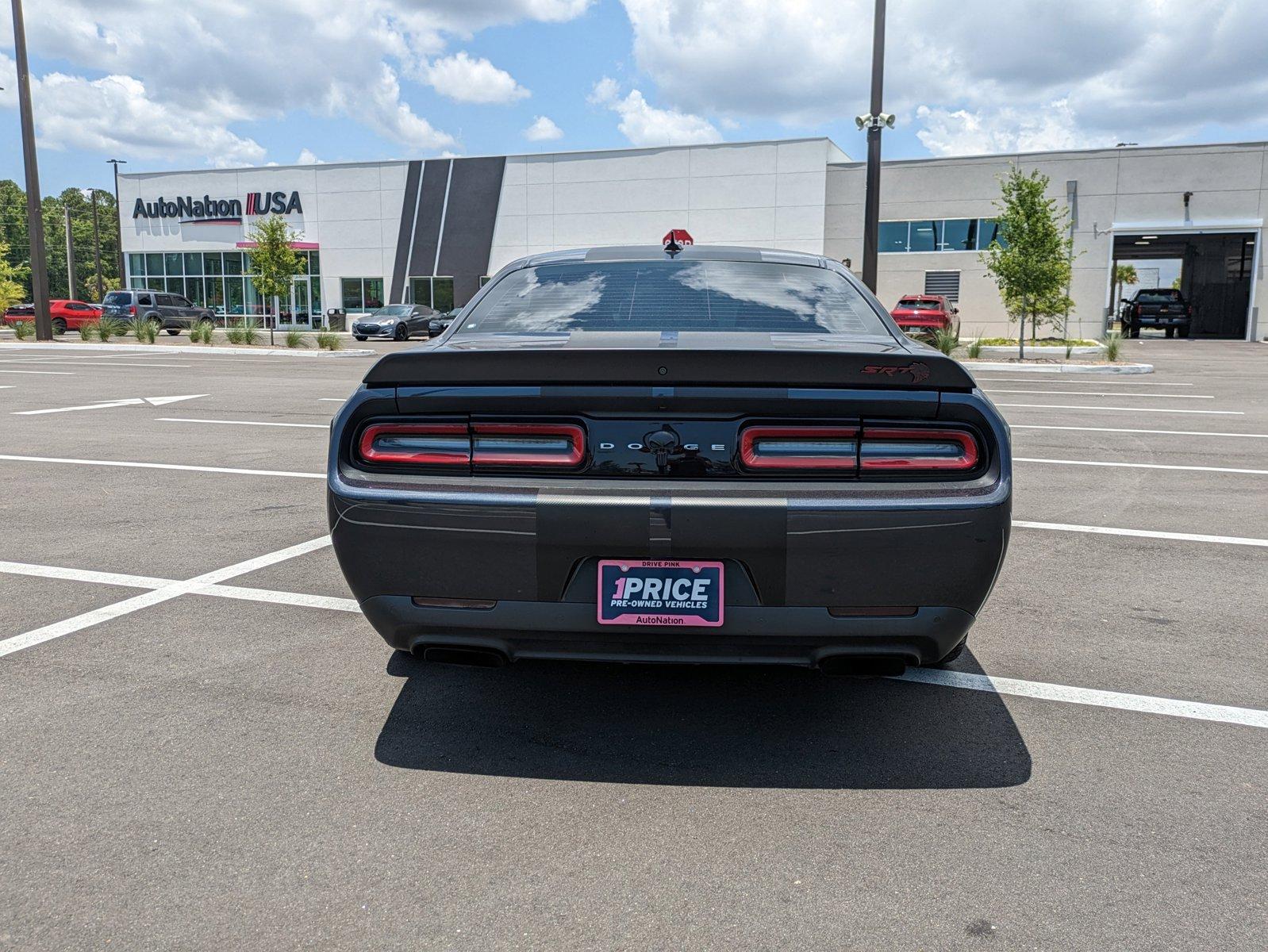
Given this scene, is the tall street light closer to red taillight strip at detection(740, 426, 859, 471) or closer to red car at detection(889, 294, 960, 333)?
red car at detection(889, 294, 960, 333)

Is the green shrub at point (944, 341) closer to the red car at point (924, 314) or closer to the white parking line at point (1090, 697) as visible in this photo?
the red car at point (924, 314)

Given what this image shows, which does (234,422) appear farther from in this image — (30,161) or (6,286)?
(6,286)

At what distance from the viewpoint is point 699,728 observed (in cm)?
327

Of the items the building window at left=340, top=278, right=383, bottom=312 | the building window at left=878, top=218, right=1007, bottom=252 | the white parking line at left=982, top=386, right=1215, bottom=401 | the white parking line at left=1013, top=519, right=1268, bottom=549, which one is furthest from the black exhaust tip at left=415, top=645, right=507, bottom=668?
the building window at left=340, top=278, right=383, bottom=312

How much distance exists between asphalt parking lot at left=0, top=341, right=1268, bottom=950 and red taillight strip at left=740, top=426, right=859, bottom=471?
91 centimetres

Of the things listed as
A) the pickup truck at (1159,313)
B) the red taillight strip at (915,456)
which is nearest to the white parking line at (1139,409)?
the red taillight strip at (915,456)

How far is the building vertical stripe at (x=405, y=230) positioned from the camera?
43.1 meters

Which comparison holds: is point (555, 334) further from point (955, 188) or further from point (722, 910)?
point (955, 188)

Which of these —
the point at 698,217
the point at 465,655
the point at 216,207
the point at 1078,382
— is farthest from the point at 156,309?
the point at 465,655

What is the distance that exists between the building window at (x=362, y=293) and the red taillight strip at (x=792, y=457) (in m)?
43.9

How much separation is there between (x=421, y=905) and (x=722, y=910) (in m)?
0.68

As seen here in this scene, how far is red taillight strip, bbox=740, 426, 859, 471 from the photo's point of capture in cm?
280

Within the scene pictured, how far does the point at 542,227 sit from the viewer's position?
136 ft

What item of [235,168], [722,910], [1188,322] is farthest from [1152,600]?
[235,168]
